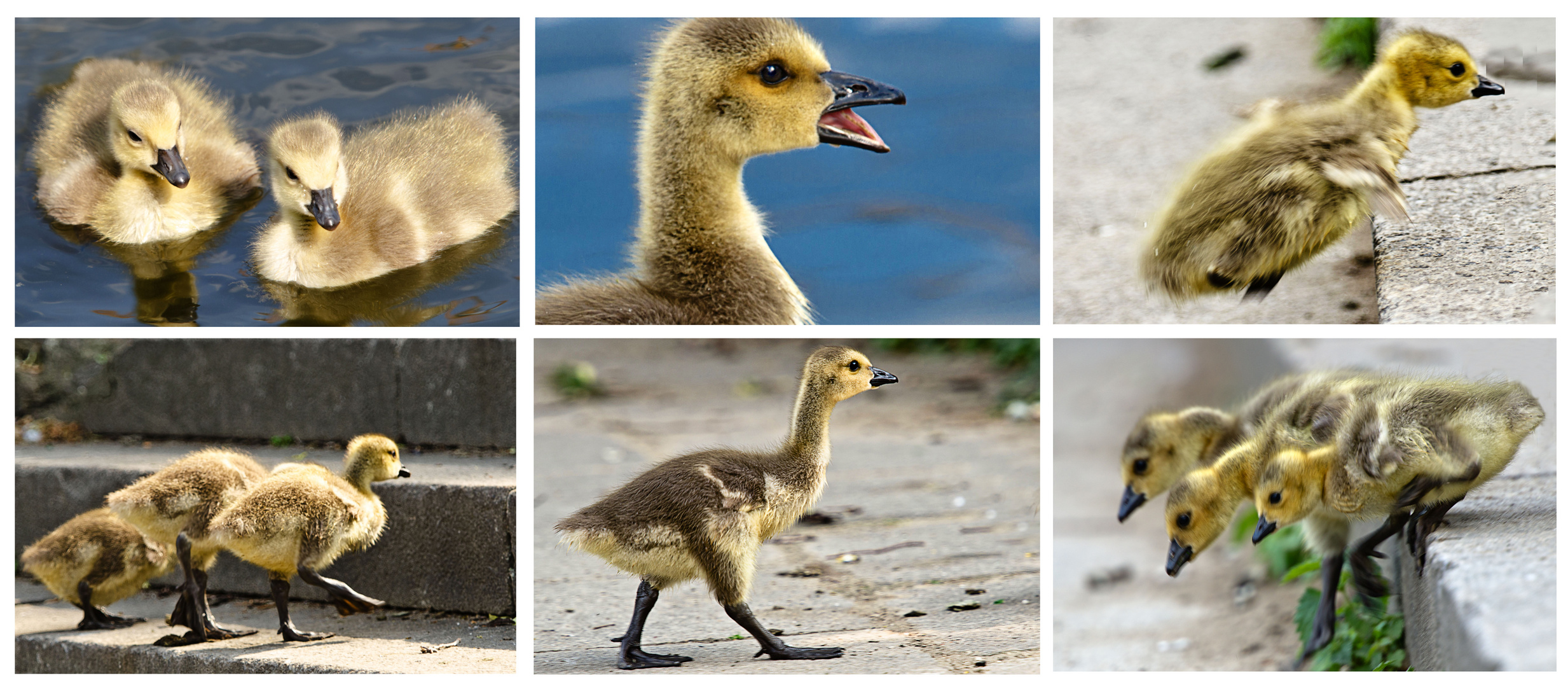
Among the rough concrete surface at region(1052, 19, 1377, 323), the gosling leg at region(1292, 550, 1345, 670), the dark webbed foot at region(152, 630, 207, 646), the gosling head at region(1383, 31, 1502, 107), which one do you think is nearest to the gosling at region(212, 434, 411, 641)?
the dark webbed foot at region(152, 630, 207, 646)

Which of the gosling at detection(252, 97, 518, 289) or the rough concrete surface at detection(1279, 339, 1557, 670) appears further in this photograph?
the gosling at detection(252, 97, 518, 289)

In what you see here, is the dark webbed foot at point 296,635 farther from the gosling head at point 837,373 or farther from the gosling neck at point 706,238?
the gosling head at point 837,373

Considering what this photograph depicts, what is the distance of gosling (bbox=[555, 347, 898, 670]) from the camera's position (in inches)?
92.3

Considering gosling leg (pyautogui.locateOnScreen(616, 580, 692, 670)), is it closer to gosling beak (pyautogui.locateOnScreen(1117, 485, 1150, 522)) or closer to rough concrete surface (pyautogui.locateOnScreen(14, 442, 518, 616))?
rough concrete surface (pyautogui.locateOnScreen(14, 442, 518, 616))

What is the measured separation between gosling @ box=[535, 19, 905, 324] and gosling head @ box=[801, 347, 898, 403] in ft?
0.46

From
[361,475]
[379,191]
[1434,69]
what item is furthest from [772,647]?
[1434,69]

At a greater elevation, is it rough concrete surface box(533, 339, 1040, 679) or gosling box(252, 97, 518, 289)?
gosling box(252, 97, 518, 289)

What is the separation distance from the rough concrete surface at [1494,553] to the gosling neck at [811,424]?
1.27 metres

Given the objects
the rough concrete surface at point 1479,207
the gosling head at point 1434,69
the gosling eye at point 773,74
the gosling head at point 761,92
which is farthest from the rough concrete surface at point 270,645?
the gosling head at point 1434,69

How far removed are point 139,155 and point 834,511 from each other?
232cm

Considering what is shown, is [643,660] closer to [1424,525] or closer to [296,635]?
[296,635]

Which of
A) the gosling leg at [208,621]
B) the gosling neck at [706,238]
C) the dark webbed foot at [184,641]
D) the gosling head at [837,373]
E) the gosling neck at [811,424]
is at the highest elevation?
the gosling neck at [706,238]

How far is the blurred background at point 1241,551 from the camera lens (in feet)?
6.90

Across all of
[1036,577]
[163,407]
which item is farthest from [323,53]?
[1036,577]
